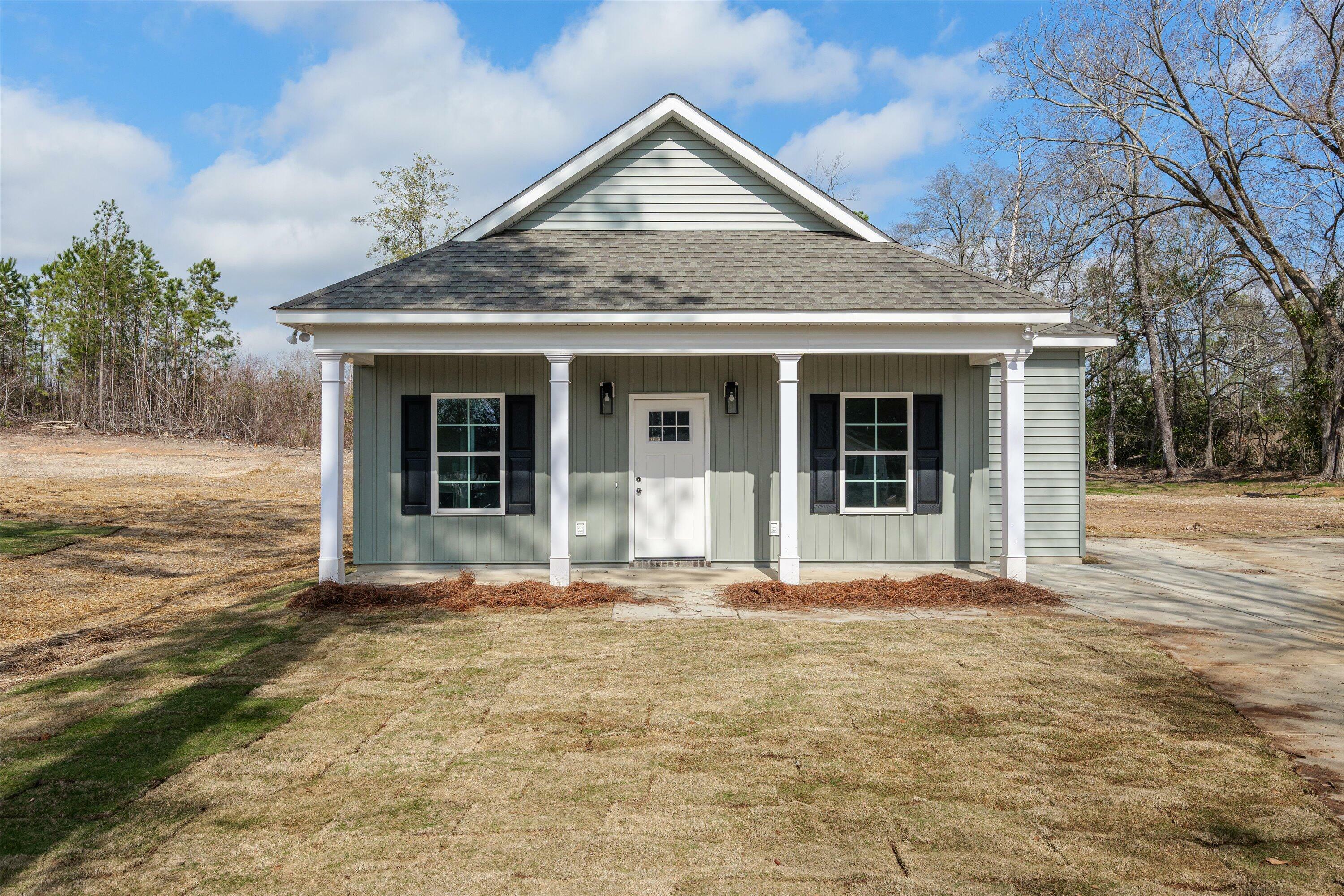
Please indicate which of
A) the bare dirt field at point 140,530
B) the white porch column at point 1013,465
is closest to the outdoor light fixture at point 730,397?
the white porch column at point 1013,465

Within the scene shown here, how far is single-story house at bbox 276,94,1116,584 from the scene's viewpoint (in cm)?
952

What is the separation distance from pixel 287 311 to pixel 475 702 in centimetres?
495

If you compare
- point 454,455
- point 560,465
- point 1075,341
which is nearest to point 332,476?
point 454,455

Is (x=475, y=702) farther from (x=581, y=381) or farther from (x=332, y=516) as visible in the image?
(x=581, y=381)

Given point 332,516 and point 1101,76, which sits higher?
point 1101,76

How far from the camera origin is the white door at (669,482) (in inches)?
384

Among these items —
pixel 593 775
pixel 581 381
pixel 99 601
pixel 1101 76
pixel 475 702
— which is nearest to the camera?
pixel 593 775

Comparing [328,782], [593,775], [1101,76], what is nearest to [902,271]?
[593,775]

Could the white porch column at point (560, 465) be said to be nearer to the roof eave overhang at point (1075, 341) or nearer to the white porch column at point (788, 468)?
the white porch column at point (788, 468)

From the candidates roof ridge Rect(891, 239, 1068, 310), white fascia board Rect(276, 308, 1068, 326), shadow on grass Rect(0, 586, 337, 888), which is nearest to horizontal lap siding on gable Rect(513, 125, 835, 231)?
roof ridge Rect(891, 239, 1068, 310)

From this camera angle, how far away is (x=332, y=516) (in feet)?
27.5

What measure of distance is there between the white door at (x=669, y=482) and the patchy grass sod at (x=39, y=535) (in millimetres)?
7786

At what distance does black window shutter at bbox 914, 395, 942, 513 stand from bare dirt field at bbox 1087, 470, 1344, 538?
5.69m

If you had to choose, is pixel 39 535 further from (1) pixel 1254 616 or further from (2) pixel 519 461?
(1) pixel 1254 616
